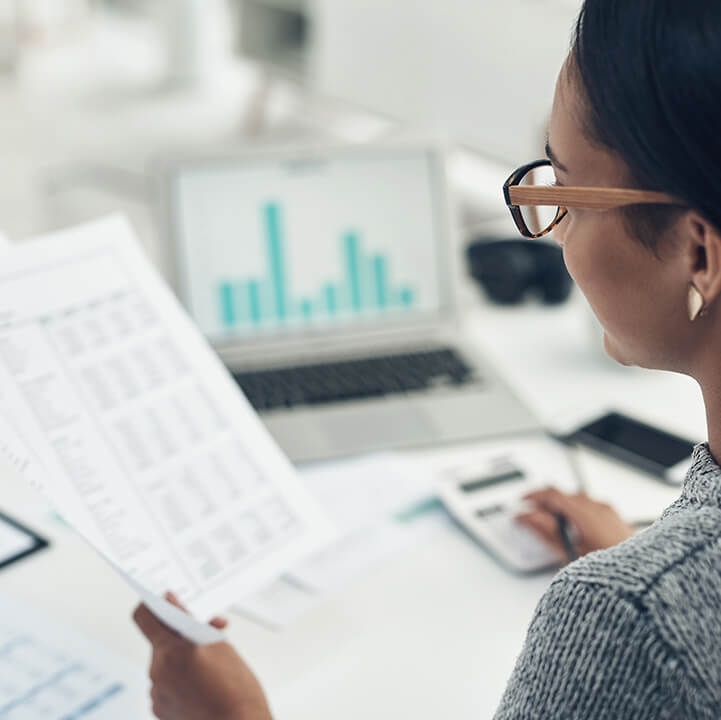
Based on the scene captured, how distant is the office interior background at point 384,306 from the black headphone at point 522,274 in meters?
0.02

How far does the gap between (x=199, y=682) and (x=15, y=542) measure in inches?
13.1

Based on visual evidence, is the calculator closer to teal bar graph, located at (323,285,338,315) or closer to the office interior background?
the office interior background

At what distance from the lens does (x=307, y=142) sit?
1.35 meters

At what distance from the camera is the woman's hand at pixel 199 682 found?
0.77 meters

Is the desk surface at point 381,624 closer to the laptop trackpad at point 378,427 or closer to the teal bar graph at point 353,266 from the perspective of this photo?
the laptop trackpad at point 378,427

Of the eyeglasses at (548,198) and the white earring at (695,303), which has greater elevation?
the eyeglasses at (548,198)

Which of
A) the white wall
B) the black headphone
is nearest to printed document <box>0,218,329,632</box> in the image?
the black headphone

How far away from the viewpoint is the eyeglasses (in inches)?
22.2

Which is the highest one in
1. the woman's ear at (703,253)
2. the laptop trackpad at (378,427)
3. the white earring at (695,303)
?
the woman's ear at (703,253)

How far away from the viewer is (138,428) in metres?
0.90

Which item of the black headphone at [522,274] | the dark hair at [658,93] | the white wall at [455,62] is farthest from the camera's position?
the white wall at [455,62]

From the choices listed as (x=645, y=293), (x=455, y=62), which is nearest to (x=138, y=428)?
(x=645, y=293)

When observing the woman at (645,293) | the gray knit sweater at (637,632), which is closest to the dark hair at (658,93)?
the woman at (645,293)

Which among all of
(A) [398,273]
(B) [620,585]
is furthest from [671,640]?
(A) [398,273]
